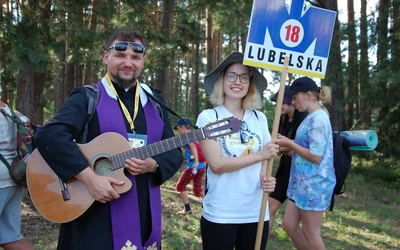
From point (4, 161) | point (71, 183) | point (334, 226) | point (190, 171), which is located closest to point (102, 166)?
point (71, 183)

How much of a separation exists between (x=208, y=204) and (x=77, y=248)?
994 mm

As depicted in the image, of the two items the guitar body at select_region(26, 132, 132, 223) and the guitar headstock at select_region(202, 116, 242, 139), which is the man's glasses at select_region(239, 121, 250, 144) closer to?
the guitar headstock at select_region(202, 116, 242, 139)

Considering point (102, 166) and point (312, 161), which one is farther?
point (312, 161)

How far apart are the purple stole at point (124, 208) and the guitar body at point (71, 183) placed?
2.8 inches

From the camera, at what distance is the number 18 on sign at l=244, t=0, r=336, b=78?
3.04 m

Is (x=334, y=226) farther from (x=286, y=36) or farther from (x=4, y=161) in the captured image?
(x=4, y=161)

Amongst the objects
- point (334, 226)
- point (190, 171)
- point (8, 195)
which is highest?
point (8, 195)

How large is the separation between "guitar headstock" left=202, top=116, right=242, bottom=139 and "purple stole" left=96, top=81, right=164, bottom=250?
36 cm

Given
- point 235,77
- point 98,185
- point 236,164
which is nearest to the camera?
point 98,185

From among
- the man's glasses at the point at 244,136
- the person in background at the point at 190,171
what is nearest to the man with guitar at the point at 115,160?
the man's glasses at the point at 244,136

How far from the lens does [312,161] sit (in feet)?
11.8

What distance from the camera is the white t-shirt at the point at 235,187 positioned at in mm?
2779

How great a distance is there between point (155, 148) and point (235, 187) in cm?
78

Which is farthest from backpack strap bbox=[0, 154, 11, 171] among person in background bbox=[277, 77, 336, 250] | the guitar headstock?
person in background bbox=[277, 77, 336, 250]
